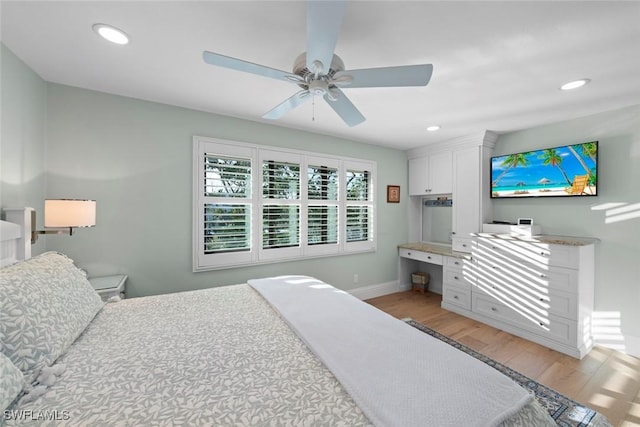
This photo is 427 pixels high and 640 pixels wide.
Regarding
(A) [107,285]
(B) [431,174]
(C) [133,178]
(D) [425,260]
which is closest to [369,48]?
(C) [133,178]

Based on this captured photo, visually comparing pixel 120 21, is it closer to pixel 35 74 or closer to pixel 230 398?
pixel 35 74

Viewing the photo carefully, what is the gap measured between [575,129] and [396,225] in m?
2.44

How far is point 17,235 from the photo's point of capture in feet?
5.24

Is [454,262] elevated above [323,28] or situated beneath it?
situated beneath

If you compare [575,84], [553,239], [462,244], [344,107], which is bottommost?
[462,244]

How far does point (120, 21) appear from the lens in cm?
145

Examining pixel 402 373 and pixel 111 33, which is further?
pixel 111 33

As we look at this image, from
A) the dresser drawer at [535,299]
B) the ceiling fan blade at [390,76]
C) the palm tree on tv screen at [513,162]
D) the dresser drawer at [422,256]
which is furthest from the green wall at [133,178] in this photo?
the palm tree on tv screen at [513,162]

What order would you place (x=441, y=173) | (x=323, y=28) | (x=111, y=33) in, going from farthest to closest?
1. (x=441, y=173)
2. (x=111, y=33)
3. (x=323, y=28)

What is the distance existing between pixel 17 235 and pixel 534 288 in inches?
175

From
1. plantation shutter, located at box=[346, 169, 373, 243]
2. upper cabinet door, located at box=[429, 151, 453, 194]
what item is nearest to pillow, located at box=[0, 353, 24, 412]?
plantation shutter, located at box=[346, 169, 373, 243]

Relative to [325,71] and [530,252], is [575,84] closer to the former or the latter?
[530,252]

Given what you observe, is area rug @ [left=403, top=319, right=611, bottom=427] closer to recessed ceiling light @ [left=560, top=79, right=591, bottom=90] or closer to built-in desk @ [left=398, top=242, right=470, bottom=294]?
built-in desk @ [left=398, top=242, right=470, bottom=294]

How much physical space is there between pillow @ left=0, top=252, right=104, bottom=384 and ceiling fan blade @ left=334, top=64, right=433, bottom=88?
180 cm
